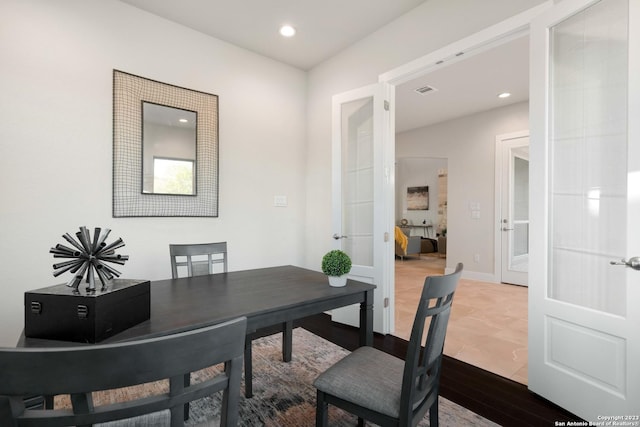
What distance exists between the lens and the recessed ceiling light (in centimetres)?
302

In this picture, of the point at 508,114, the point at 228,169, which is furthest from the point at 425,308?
the point at 508,114

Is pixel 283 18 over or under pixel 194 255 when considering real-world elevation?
over

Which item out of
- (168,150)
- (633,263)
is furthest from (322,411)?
(168,150)

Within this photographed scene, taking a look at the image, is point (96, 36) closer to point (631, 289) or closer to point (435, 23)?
point (435, 23)

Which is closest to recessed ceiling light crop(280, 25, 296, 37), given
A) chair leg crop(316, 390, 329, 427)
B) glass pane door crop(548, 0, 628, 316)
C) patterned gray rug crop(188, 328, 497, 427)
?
glass pane door crop(548, 0, 628, 316)

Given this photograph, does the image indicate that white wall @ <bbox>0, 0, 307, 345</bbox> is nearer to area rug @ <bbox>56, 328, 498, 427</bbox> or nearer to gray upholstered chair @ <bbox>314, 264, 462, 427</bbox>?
area rug @ <bbox>56, 328, 498, 427</bbox>

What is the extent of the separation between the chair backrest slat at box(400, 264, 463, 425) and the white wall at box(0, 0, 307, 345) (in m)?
2.47

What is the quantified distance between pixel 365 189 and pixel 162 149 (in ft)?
6.49

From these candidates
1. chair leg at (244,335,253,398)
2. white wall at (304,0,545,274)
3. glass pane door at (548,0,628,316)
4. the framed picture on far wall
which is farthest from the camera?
the framed picture on far wall

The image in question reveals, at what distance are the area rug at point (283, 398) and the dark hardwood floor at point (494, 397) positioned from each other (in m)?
0.10

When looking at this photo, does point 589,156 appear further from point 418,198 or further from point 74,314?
point 418,198

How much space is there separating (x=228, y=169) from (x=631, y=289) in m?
3.21

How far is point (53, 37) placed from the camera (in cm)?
236

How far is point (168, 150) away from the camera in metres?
2.88
